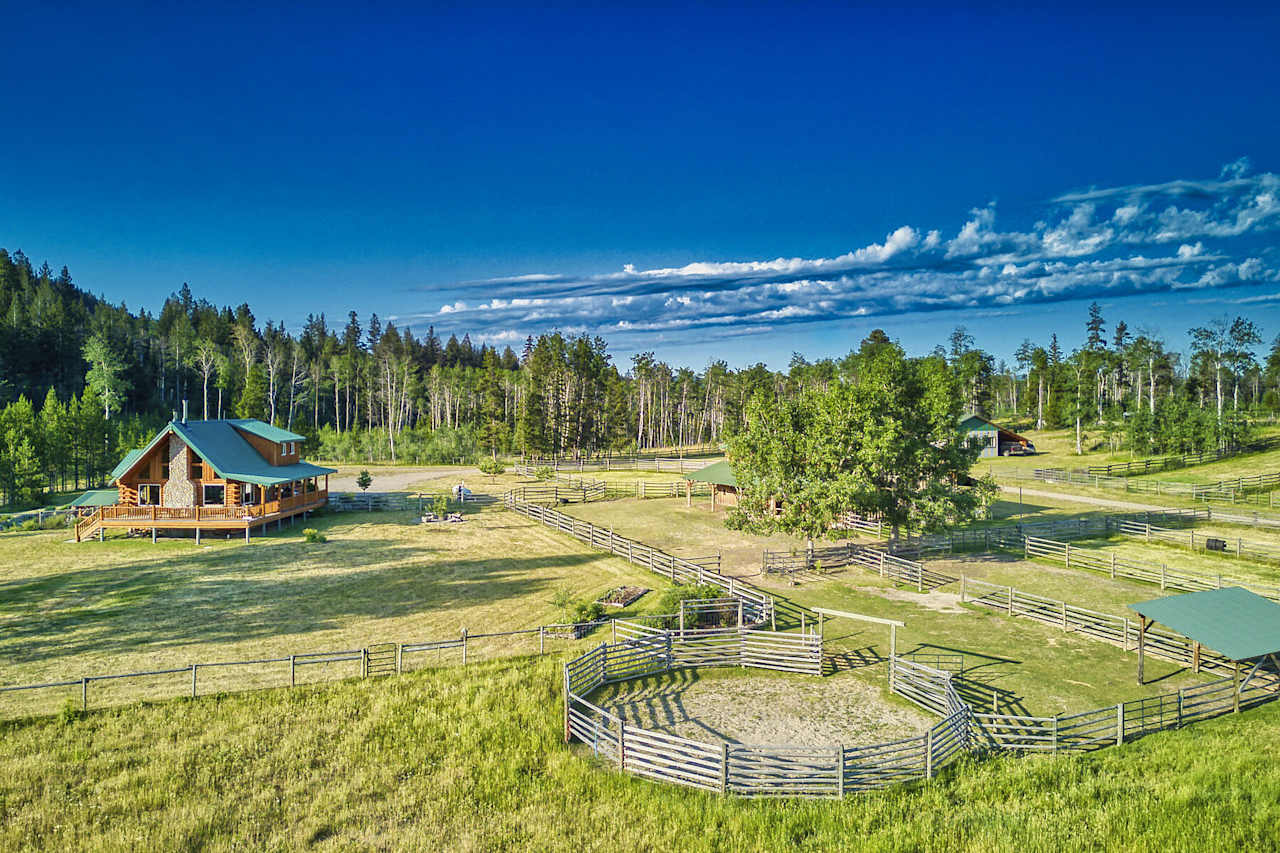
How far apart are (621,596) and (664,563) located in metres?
4.23

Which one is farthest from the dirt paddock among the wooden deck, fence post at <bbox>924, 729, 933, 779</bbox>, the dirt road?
the dirt road

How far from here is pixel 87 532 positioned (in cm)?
3562

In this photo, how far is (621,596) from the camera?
2548 cm

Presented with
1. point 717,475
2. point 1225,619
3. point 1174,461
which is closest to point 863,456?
point 1225,619

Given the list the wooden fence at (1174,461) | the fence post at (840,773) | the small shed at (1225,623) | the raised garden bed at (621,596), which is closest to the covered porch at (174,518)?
the raised garden bed at (621,596)

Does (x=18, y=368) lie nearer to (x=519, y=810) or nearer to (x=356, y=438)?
(x=356, y=438)

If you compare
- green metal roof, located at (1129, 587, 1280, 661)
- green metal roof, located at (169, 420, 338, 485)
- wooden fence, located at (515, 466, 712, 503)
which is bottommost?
wooden fence, located at (515, 466, 712, 503)

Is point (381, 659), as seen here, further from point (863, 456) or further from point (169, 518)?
point (169, 518)

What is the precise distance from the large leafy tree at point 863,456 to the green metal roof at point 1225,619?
11011 mm

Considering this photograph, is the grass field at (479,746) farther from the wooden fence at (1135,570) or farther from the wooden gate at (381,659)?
the wooden fence at (1135,570)

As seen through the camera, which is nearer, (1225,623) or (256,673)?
(1225,623)

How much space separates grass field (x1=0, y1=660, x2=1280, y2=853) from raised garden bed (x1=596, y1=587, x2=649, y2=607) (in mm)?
9186

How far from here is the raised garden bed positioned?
80.9 feet

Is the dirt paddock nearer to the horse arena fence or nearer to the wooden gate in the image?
the horse arena fence
